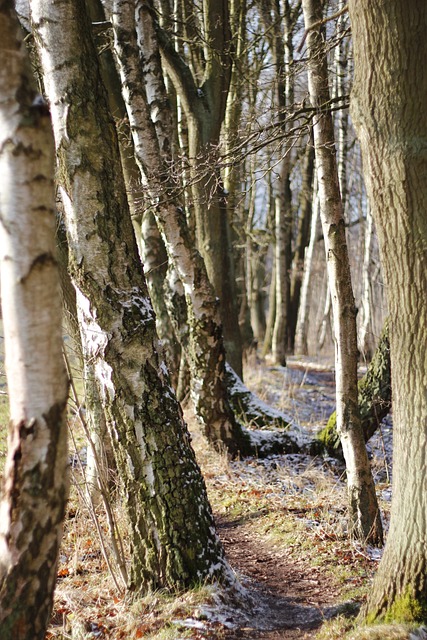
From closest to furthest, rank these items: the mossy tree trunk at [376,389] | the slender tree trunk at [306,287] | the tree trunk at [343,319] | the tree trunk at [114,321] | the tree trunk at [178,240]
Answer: the tree trunk at [114,321], the tree trunk at [343,319], the tree trunk at [178,240], the mossy tree trunk at [376,389], the slender tree trunk at [306,287]

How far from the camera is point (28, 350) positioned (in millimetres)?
2387

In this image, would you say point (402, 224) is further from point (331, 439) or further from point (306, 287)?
point (306, 287)

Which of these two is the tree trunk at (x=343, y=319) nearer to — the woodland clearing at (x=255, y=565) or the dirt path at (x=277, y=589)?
the woodland clearing at (x=255, y=565)

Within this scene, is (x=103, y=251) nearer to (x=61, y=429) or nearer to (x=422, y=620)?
(x=61, y=429)

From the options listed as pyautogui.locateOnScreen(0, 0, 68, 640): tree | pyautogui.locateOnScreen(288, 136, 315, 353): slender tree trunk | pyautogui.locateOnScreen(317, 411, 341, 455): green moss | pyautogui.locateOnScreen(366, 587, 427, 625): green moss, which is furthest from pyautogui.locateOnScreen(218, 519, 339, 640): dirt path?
pyautogui.locateOnScreen(288, 136, 315, 353): slender tree trunk

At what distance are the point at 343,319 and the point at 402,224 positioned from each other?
1.73 m

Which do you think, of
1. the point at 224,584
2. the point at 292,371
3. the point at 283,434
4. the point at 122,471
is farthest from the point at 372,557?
the point at 292,371

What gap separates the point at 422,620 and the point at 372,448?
5224 millimetres

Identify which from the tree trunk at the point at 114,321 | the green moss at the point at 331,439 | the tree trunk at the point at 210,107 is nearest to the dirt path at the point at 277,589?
the tree trunk at the point at 114,321

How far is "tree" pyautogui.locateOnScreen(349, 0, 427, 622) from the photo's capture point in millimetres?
3248

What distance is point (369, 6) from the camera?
10.7ft

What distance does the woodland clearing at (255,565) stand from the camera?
3730 mm

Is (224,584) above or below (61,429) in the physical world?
below

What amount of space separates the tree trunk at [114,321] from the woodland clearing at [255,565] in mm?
271
